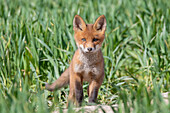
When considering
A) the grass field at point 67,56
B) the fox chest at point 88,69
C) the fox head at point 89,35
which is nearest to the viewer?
the fox head at point 89,35

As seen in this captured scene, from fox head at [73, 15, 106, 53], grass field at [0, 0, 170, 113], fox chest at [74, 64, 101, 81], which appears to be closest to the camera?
fox head at [73, 15, 106, 53]

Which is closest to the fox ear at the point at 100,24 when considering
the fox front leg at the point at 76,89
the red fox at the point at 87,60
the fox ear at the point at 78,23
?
the red fox at the point at 87,60

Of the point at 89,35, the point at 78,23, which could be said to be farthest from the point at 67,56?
the point at 89,35

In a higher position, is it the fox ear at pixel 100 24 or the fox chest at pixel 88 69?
the fox ear at pixel 100 24

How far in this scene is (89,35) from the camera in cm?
392

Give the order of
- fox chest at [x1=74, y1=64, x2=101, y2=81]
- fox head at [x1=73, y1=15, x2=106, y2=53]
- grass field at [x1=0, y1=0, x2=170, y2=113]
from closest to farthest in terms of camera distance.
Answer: fox head at [x1=73, y1=15, x2=106, y2=53], fox chest at [x1=74, y1=64, x2=101, y2=81], grass field at [x1=0, y1=0, x2=170, y2=113]

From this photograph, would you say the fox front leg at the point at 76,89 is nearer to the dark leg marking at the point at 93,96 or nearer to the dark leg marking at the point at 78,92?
the dark leg marking at the point at 78,92

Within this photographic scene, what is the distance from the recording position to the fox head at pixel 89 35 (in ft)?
12.6

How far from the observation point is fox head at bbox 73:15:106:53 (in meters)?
3.84

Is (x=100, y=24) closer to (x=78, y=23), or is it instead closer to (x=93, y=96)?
(x=78, y=23)

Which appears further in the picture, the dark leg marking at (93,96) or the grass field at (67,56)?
the grass field at (67,56)

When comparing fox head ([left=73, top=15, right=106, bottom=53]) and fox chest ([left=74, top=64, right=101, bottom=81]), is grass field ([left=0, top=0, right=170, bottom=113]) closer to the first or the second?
fox chest ([left=74, top=64, right=101, bottom=81])

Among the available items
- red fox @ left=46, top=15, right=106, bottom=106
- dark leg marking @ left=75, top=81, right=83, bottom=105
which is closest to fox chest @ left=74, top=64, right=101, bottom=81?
red fox @ left=46, top=15, right=106, bottom=106

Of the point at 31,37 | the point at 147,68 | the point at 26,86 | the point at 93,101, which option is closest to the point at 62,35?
the point at 31,37
